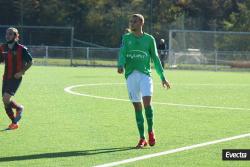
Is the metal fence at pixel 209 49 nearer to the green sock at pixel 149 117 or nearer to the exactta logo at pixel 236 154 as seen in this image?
the green sock at pixel 149 117

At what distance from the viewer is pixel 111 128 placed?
12.7 m

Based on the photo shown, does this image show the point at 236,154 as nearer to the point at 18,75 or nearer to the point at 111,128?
the point at 111,128

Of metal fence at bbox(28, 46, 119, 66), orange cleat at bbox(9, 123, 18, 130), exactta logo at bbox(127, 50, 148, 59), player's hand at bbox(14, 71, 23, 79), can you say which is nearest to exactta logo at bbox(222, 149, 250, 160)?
exactta logo at bbox(127, 50, 148, 59)

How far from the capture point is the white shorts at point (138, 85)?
10727 mm

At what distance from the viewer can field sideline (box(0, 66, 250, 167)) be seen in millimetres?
9539

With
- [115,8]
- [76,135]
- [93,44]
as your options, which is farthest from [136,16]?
[115,8]

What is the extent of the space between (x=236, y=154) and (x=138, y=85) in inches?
82.4

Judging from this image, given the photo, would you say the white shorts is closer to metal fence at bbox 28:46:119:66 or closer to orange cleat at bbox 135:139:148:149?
Result: orange cleat at bbox 135:139:148:149

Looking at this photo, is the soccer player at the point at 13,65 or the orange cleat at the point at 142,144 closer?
the orange cleat at the point at 142,144

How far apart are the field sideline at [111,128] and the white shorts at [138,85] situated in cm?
79

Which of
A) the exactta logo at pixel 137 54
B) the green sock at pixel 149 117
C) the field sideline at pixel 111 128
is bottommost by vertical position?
the field sideline at pixel 111 128

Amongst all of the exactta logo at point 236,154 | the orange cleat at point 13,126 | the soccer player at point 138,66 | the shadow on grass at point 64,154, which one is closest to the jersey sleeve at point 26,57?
the orange cleat at point 13,126

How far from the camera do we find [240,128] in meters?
13.0

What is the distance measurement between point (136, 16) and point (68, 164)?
283 centimetres
